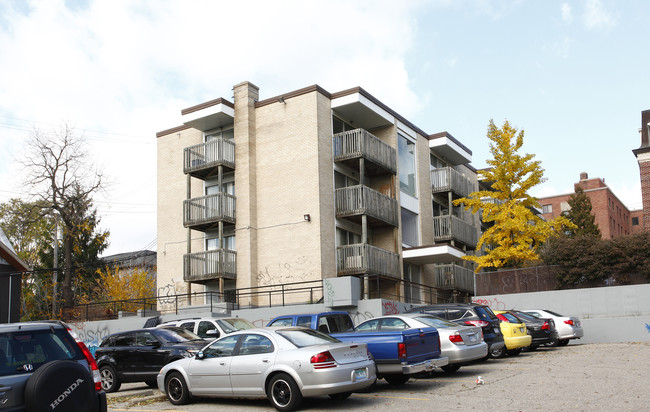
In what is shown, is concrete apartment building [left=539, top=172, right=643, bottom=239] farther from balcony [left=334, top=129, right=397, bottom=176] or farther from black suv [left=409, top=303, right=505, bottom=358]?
black suv [left=409, top=303, right=505, bottom=358]

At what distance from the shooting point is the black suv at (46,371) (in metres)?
7.05

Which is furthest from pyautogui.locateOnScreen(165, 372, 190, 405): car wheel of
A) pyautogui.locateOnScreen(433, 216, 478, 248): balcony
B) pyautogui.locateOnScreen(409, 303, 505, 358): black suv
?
pyautogui.locateOnScreen(433, 216, 478, 248): balcony

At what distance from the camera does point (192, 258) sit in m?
29.5

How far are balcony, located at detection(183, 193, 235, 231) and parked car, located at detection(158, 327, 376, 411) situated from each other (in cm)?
1687

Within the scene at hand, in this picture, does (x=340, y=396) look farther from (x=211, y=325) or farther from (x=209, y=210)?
(x=209, y=210)

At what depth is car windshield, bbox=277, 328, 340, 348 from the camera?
447 inches

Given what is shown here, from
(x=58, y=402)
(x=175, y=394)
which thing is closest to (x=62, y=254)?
(x=175, y=394)

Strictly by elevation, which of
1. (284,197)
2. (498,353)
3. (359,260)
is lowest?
(498,353)

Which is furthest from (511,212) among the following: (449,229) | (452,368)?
(452,368)

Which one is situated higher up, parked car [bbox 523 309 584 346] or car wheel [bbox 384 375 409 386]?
parked car [bbox 523 309 584 346]

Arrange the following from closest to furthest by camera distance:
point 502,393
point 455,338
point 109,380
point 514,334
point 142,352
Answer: point 502,393
point 455,338
point 142,352
point 109,380
point 514,334

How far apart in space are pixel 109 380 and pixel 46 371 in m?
9.71

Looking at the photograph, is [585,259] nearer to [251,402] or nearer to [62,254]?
[251,402]

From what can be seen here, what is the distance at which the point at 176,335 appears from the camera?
52.7ft
